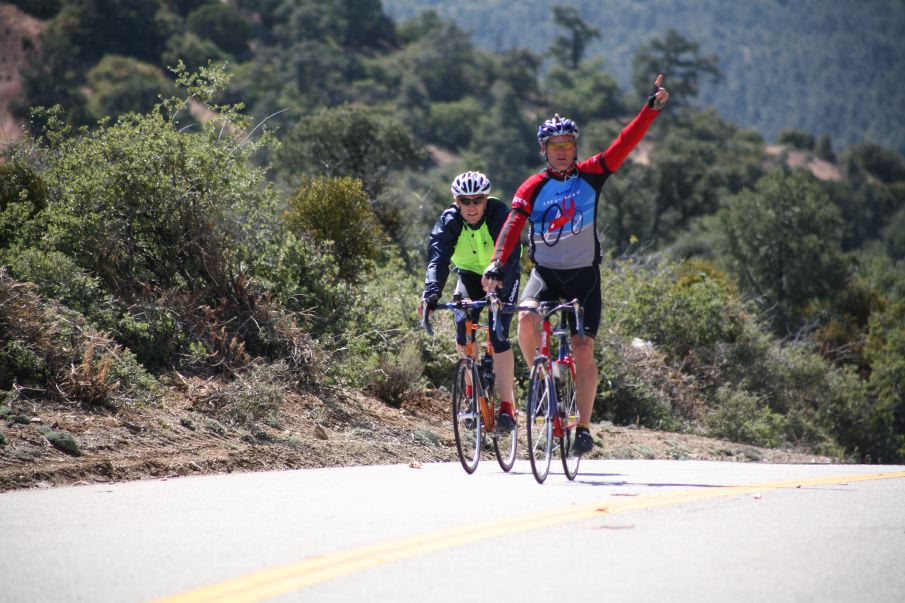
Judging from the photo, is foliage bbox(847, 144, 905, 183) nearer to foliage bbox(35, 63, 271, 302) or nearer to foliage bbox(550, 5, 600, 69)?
foliage bbox(550, 5, 600, 69)

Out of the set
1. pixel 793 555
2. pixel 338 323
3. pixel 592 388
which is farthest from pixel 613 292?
pixel 793 555

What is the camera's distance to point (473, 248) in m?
9.29

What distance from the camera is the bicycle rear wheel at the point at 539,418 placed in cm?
785

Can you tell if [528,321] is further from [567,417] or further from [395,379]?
[395,379]

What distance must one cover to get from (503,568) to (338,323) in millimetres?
8944

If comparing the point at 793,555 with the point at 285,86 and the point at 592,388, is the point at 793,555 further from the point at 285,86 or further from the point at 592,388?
the point at 285,86

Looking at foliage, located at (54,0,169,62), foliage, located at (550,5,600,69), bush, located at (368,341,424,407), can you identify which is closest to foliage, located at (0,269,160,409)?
bush, located at (368,341,424,407)

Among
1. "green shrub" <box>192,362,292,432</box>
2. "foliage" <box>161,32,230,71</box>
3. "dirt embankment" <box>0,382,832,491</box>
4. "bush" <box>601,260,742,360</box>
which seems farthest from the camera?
"foliage" <box>161,32,230,71</box>

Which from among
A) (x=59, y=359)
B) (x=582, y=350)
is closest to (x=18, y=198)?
(x=59, y=359)

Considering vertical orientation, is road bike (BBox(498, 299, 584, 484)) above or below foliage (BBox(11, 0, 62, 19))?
below

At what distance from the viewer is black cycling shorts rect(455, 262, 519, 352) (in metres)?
8.72

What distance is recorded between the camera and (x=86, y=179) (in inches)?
467

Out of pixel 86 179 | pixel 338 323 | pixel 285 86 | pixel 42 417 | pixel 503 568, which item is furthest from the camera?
pixel 285 86

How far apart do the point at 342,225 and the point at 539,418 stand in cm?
790
